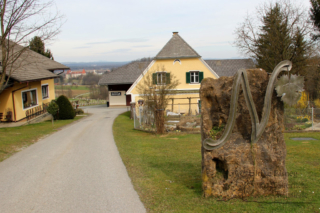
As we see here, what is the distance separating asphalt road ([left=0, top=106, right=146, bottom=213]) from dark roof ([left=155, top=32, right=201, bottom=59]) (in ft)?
59.0

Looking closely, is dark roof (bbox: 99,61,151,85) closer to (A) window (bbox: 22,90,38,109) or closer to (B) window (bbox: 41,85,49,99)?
(B) window (bbox: 41,85,49,99)

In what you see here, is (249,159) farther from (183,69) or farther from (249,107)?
(183,69)

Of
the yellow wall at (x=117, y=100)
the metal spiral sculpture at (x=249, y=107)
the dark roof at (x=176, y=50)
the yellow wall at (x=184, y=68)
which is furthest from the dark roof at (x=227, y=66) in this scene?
the metal spiral sculpture at (x=249, y=107)

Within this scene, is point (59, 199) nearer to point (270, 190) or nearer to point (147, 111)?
point (270, 190)

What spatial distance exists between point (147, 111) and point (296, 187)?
12.0 meters

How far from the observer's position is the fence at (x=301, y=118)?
1540 centimetres

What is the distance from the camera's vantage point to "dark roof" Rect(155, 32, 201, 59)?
1113 inches

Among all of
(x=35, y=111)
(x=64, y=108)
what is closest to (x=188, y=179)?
(x=64, y=108)

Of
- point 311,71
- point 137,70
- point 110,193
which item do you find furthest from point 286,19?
point 137,70

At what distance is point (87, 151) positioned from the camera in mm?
11234

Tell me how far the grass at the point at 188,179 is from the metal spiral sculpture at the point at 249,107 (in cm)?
118

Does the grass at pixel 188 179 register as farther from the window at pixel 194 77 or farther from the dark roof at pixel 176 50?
the dark roof at pixel 176 50

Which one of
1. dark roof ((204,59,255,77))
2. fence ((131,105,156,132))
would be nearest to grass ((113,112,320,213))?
fence ((131,105,156,132))

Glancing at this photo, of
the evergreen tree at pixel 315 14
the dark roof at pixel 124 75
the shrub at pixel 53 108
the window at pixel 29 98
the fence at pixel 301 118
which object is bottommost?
the fence at pixel 301 118
